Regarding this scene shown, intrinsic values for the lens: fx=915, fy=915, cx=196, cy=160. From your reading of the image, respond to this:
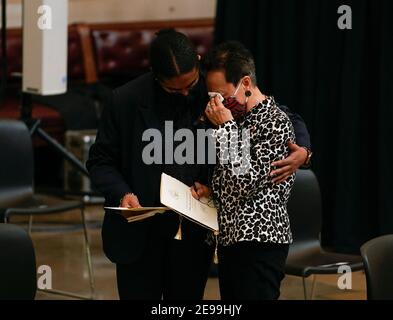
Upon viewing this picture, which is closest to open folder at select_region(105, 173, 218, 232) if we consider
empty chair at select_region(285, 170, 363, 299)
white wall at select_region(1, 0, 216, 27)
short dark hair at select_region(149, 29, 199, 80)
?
short dark hair at select_region(149, 29, 199, 80)

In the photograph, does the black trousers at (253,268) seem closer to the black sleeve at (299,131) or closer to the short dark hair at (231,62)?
the black sleeve at (299,131)

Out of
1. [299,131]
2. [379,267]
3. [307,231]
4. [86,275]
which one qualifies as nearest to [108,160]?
[299,131]

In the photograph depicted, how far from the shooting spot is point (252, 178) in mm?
3127

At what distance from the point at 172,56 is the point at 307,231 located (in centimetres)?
206

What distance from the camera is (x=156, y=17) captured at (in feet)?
33.0

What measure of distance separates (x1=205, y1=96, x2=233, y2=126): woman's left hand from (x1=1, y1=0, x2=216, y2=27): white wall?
6917 mm

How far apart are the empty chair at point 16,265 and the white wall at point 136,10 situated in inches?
274

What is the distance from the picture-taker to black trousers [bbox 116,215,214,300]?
336cm

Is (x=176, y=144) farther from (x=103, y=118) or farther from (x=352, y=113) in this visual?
(x=352, y=113)

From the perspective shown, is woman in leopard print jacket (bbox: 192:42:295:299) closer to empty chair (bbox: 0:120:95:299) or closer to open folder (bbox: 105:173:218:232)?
open folder (bbox: 105:173:218:232)

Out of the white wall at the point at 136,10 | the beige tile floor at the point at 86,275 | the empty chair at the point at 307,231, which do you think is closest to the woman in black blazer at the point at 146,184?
the empty chair at the point at 307,231

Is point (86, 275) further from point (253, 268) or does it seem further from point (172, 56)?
point (172, 56)
